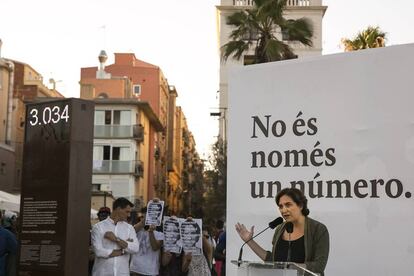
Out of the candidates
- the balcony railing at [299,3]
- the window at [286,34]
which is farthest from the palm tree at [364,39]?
the balcony railing at [299,3]

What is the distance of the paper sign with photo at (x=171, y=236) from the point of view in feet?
31.5

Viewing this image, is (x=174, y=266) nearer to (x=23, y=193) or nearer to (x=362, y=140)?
(x=23, y=193)

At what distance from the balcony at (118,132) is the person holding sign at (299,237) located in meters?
50.7

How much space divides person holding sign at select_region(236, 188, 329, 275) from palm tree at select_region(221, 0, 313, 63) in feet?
55.0

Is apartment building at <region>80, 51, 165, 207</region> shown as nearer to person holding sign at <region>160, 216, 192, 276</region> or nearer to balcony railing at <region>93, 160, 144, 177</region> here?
balcony railing at <region>93, 160, 144, 177</region>

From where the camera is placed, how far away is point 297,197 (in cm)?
545

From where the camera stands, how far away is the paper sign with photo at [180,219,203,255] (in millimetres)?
9727

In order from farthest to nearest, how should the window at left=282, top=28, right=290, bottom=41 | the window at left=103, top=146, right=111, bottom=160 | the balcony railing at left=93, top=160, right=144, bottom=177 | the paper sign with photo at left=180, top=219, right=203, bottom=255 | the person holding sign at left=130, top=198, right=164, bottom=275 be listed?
the window at left=103, top=146, right=111, bottom=160, the balcony railing at left=93, top=160, right=144, bottom=177, the window at left=282, top=28, right=290, bottom=41, the paper sign with photo at left=180, top=219, right=203, bottom=255, the person holding sign at left=130, top=198, right=164, bottom=275

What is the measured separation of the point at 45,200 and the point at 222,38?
3182 centimetres

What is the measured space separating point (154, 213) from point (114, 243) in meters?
1.62

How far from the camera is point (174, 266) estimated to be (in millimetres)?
9945

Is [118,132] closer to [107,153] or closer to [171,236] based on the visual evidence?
[107,153]

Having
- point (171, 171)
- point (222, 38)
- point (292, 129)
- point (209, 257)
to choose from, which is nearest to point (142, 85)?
point (171, 171)

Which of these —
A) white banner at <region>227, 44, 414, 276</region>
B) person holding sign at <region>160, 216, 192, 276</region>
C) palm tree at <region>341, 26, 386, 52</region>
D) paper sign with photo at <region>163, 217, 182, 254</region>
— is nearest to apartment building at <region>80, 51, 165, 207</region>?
palm tree at <region>341, 26, 386, 52</region>
